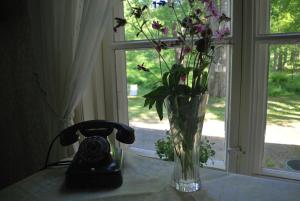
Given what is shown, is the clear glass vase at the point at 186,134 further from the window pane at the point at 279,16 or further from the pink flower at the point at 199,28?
the window pane at the point at 279,16

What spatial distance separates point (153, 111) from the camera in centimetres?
A: 147

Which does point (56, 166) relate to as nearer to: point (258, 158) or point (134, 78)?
point (134, 78)

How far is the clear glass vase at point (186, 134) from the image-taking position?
2.63 ft

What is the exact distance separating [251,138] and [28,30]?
1.20 meters

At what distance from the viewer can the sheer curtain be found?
1135 mm

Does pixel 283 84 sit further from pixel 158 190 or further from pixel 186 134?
pixel 158 190

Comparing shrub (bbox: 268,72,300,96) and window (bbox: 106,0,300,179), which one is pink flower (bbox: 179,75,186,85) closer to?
window (bbox: 106,0,300,179)

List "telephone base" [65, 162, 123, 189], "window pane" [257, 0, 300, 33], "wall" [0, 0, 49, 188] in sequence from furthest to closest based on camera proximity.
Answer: "wall" [0, 0, 49, 188] < "window pane" [257, 0, 300, 33] < "telephone base" [65, 162, 123, 189]

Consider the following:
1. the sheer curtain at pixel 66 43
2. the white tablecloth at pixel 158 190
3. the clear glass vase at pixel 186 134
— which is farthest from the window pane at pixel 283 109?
the sheer curtain at pixel 66 43

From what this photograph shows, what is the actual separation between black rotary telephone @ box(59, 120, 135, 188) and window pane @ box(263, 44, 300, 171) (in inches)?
24.5

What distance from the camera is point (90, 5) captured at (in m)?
1.11

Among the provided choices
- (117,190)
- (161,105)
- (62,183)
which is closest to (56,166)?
(62,183)

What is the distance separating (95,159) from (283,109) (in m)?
0.79

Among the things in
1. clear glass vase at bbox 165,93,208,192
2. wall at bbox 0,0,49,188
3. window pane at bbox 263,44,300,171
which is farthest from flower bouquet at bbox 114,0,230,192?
wall at bbox 0,0,49,188
